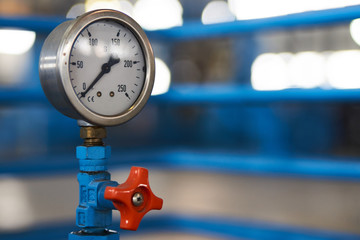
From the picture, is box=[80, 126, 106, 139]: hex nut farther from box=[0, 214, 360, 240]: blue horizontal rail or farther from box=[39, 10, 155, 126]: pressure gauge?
box=[0, 214, 360, 240]: blue horizontal rail

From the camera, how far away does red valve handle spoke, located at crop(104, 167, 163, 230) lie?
121cm

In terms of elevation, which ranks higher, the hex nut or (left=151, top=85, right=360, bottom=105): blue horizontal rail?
(left=151, top=85, right=360, bottom=105): blue horizontal rail

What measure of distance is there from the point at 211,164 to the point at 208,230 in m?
0.32

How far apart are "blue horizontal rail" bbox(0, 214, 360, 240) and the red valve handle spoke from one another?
4.07 feet

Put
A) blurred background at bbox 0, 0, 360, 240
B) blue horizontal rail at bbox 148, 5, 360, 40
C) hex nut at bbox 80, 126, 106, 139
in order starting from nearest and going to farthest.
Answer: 1. hex nut at bbox 80, 126, 106, 139
2. blue horizontal rail at bbox 148, 5, 360, 40
3. blurred background at bbox 0, 0, 360, 240

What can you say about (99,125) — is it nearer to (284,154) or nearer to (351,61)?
(284,154)

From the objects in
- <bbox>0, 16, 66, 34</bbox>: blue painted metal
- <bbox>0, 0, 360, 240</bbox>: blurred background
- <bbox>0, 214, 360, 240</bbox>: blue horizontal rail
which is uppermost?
<bbox>0, 16, 66, 34</bbox>: blue painted metal

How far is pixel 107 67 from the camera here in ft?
4.34

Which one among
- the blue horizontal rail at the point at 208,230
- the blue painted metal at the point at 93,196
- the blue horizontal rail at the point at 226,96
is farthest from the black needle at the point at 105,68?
the blue horizontal rail at the point at 208,230

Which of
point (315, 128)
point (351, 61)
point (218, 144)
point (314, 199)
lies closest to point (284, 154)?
point (314, 199)

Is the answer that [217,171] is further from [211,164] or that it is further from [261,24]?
[261,24]

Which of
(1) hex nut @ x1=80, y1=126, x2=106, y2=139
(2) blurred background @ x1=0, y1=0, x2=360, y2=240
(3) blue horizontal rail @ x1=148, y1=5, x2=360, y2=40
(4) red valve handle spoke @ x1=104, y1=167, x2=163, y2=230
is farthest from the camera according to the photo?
(2) blurred background @ x1=0, y1=0, x2=360, y2=240

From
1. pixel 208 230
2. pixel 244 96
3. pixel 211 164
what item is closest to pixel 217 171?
pixel 211 164

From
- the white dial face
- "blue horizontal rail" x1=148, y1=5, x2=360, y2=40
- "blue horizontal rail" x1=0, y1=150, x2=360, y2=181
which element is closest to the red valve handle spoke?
the white dial face
